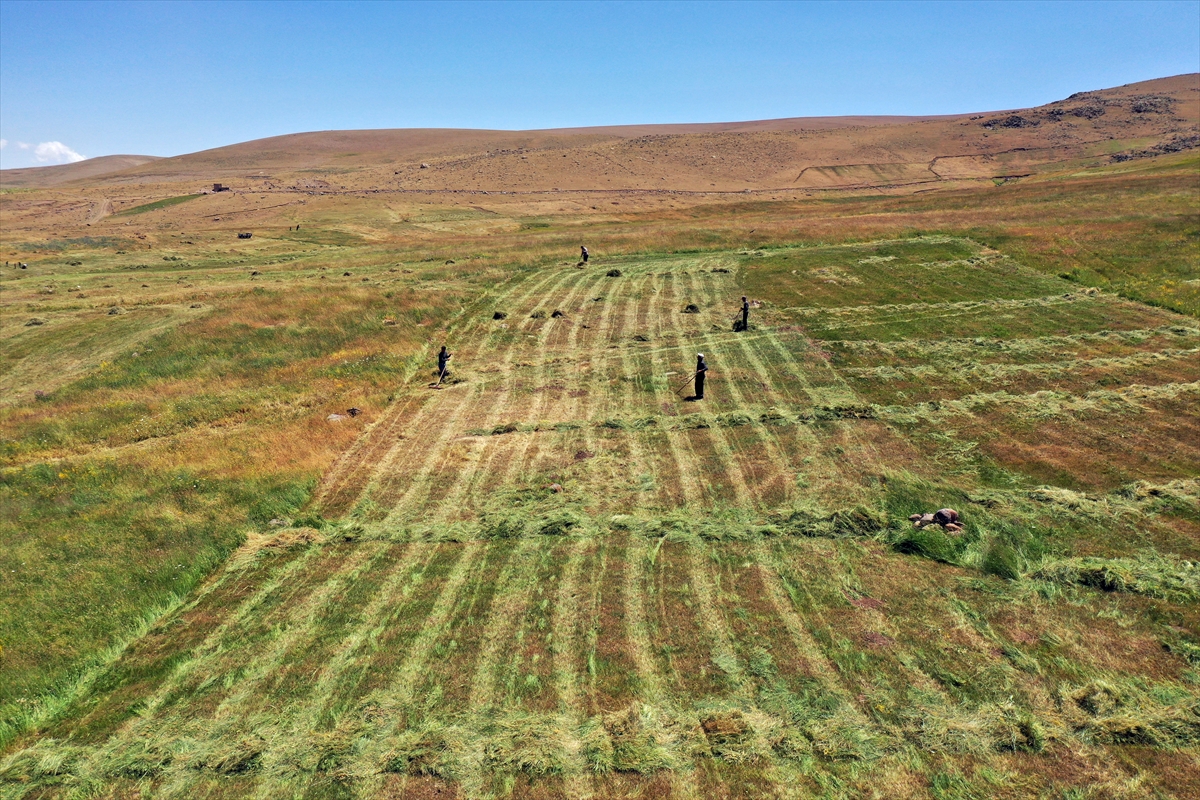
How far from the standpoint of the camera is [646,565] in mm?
13586

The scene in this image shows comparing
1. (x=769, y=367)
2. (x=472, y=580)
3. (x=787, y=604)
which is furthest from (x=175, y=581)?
(x=769, y=367)

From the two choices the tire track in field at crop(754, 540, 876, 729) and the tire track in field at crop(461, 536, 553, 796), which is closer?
the tire track in field at crop(461, 536, 553, 796)

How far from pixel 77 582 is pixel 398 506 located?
6.61 meters

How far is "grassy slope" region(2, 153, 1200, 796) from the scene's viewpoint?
9219 mm

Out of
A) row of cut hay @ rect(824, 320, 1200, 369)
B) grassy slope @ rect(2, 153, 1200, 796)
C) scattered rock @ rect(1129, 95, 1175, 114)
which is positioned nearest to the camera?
grassy slope @ rect(2, 153, 1200, 796)

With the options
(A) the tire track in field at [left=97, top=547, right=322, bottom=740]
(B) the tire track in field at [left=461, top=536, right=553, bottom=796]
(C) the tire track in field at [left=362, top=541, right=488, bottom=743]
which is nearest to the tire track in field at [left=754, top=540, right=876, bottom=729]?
(B) the tire track in field at [left=461, top=536, right=553, bottom=796]

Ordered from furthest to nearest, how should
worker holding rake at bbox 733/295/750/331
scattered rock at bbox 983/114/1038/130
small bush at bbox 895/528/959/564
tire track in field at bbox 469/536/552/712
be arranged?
scattered rock at bbox 983/114/1038/130, worker holding rake at bbox 733/295/750/331, small bush at bbox 895/528/959/564, tire track in field at bbox 469/536/552/712

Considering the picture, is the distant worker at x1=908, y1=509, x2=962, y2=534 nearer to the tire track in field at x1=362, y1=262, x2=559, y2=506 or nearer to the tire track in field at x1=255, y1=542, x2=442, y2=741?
the tire track in field at x1=255, y1=542, x2=442, y2=741

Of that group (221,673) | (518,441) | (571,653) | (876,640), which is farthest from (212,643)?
(876,640)

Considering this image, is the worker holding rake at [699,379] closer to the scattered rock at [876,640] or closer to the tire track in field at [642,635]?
the tire track in field at [642,635]

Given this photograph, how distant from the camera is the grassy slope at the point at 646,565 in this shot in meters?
9.22

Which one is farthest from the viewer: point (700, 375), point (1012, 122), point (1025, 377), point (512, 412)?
point (1012, 122)

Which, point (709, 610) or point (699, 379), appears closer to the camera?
point (709, 610)

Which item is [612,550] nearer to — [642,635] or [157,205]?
[642,635]
